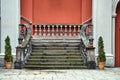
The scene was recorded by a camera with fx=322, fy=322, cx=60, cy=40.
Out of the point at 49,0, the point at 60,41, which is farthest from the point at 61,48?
the point at 49,0

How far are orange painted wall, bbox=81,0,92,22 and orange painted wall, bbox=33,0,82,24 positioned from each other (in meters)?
0.31

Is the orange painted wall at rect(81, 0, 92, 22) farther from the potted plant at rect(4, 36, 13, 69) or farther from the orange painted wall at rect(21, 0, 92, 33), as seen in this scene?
the potted plant at rect(4, 36, 13, 69)

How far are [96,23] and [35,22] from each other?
3996 millimetres

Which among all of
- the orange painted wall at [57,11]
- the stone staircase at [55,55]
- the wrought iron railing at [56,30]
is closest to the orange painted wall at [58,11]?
the orange painted wall at [57,11]

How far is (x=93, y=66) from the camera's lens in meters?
14.8

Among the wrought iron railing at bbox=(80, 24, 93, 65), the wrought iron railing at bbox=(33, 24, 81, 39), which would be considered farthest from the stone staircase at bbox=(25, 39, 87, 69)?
the wrought iron railing at bbox=(33, 24, 81, 39)

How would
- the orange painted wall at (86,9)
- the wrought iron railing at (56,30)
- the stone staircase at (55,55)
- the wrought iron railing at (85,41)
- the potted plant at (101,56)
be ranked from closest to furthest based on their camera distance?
the potted plant at (101,56), the stone staircase at (55,55), the wrought iron railing at (85,41), the orange painted wall at (86,9), the wrought iron railing at (56,30)

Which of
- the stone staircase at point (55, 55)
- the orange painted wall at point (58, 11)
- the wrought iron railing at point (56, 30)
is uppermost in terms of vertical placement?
the orange painted wall at point (58, 11)

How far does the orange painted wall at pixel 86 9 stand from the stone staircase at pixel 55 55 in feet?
5.34

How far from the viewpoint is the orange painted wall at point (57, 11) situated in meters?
18.5

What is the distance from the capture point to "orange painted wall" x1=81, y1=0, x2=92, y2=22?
17.7 m

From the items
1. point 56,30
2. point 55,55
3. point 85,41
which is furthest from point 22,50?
point 56,30

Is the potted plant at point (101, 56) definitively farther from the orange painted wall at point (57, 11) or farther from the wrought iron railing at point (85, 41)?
the orange painted wall at point (57, 11)

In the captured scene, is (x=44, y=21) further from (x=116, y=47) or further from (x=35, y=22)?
(x=116, y=47)
